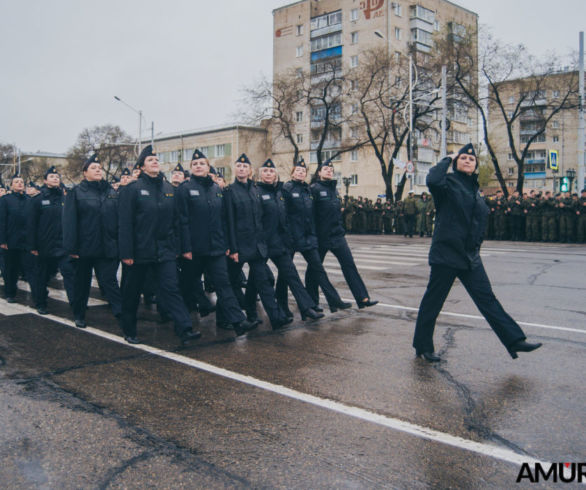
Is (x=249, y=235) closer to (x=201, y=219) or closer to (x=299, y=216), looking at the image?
(x=201, y=219)

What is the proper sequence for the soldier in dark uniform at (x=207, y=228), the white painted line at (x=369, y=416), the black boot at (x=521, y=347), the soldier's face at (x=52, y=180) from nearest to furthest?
the white painted line at (x=369, y=416) → the black boot at (x=521, y=347) → the soldier in dark uniform at (x=207, y=228) → the soldier's face at (x=52, y=180)

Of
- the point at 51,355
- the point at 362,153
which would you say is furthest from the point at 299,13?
the point at 51,355

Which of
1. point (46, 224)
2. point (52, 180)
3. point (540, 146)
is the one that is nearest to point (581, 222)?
point (52, 180)

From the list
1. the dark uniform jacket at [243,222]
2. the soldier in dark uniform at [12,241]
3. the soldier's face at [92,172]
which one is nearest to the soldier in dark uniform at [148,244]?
the dark uniform jacket at [243,222]

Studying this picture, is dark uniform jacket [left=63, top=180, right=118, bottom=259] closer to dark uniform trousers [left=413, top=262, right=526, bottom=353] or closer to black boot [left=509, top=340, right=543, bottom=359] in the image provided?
dark uniform trousers [left=413, top=262, right=526, bottom=353]

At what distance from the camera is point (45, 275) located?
333 inches

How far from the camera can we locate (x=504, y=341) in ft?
17.4

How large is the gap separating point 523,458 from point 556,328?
3.95 meters

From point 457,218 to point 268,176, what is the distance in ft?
8.99

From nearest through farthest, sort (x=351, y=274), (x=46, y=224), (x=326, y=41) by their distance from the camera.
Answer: (x=351, y=274), (x=46, y=224), (x=326, y=41)

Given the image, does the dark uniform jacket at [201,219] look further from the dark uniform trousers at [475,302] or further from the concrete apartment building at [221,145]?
the concrete apartment building at [221,145]

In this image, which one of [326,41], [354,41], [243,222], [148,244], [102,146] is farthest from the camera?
[326,41]

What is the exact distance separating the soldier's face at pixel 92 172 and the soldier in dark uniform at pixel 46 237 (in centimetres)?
127

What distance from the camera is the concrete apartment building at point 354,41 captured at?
6238 cm
